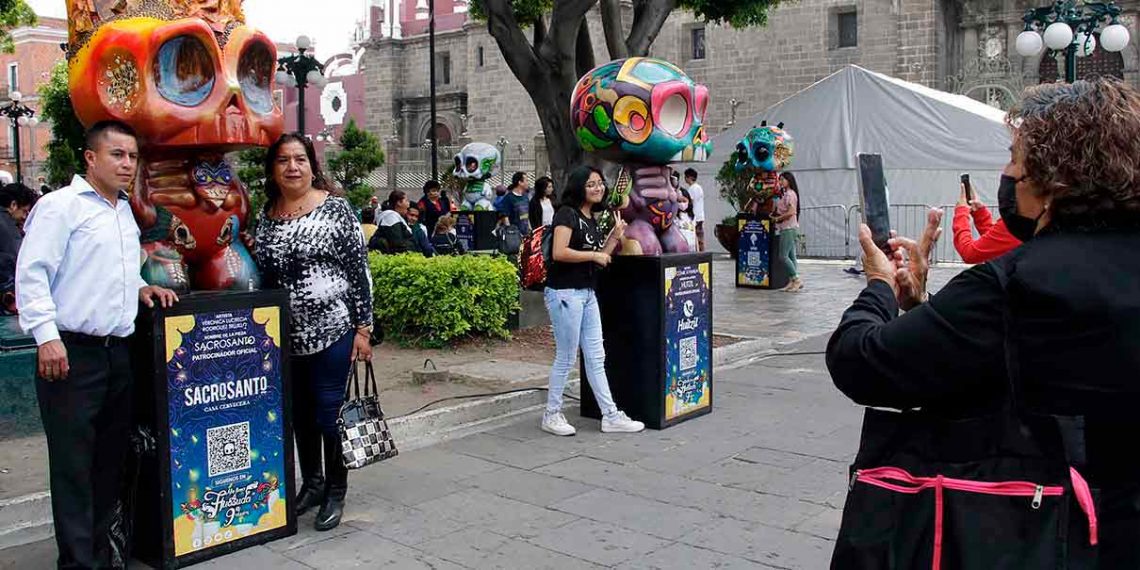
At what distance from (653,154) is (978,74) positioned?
26.8m

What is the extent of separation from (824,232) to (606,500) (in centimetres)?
1880

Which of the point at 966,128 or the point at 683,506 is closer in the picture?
the point at 683,506

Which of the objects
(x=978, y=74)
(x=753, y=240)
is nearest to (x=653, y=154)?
(x=753, y=240)

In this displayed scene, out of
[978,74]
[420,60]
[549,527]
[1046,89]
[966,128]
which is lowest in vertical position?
[549,527]

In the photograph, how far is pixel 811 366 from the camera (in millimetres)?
9312

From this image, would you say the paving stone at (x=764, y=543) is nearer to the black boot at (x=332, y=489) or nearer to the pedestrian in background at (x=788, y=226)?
the black boot at (x=332, y=489)

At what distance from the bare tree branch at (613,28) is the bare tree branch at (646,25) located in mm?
98

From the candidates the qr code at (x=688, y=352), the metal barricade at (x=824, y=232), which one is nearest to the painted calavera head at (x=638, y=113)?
the qr code at (x=688, y=352)

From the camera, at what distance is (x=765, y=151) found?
15.6 m

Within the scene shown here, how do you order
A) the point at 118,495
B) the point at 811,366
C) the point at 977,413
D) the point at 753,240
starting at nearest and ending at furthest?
the point at 977,413
the point at 118,495
the point at 811,366
the point at 753,240

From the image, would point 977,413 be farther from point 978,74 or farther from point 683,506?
point 978,74

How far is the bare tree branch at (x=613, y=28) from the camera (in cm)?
1191

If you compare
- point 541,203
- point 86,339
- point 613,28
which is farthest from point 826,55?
point 86,339

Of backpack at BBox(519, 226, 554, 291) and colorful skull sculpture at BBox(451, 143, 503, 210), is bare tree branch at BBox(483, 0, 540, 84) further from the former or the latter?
colorful skull sculpture at BBox(451, 143, 503, 210)
